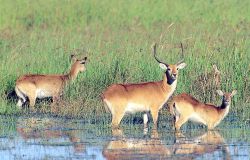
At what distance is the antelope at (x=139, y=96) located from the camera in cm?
1304

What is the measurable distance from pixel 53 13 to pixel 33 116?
10328 mm

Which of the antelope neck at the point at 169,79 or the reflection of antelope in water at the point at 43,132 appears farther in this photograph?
the antelope neck at the point at 169,79

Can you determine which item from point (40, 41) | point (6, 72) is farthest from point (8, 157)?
point (40, 41)

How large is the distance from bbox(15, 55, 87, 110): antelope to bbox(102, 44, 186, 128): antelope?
2513 millimetres

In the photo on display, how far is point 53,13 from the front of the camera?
24547mm

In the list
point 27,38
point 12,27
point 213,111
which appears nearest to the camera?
point 213,111

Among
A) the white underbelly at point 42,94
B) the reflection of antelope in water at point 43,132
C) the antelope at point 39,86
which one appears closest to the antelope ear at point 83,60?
the antelope at point 39,86

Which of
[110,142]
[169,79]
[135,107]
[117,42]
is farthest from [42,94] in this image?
[110,142]

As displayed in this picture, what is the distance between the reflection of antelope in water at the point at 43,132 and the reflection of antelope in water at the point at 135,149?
446mm

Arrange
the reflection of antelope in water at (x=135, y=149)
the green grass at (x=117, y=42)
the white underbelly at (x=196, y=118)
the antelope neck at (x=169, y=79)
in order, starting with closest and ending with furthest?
the reflection of antelope in water at (x=135, y=149) < the white underbelly at (x=196, y=118) < the antelope neck at (x=169, y=79) < the green grass at (x=117, y=42)

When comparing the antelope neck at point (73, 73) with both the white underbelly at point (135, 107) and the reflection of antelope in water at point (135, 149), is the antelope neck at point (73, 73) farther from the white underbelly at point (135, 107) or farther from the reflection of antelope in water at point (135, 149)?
the reflection of antelope in water at point (135, 149)

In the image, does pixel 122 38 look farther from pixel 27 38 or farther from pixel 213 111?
pixel 213 111

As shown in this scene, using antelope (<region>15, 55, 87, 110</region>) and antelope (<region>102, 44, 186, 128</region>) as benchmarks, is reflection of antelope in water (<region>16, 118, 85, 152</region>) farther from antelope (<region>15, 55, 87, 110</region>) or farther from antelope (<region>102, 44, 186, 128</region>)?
antelope (<region>15, 55, 87, 110</region>)

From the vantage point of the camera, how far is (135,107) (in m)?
13.3
